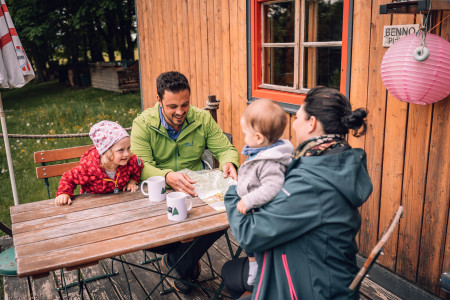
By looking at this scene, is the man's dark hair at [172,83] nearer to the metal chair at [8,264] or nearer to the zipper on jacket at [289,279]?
the metal chair at [8,264]

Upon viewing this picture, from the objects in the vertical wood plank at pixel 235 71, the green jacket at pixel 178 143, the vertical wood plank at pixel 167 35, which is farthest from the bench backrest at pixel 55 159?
the vertical wood plank at pixel 167 35

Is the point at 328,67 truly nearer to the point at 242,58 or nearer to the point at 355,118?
the point at 242,58

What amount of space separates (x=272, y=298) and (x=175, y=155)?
64.2 inches

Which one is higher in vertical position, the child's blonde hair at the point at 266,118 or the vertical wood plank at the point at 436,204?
the child's blonde hair at the point at 266,118

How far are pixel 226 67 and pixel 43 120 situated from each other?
7.54 metres

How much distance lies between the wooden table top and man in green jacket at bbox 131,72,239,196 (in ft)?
1.51

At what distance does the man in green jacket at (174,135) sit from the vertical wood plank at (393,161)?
112 cm

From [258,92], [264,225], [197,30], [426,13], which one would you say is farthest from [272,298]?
[197,30]

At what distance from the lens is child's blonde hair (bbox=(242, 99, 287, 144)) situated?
1687 millimetres

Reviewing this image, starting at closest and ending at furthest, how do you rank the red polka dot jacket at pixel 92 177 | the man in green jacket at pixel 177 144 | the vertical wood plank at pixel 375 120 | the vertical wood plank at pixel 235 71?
the red polka dot jacket at pixel 92 177 → the man in green jacket at pixel 177 144 → the vertical wood plank at pixel 375 120 → the vertical wood plank at pixel 235 71

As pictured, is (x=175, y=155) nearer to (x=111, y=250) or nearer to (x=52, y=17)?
(x=111, y=250)

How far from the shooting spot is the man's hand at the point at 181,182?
2432 mm

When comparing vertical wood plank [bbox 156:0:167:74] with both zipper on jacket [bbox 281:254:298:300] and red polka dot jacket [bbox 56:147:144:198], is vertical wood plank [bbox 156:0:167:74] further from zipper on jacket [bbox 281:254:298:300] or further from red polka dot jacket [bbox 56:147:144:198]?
zipper on jacket [bbox 281:254:298:300]

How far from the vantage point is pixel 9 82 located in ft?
11.7
